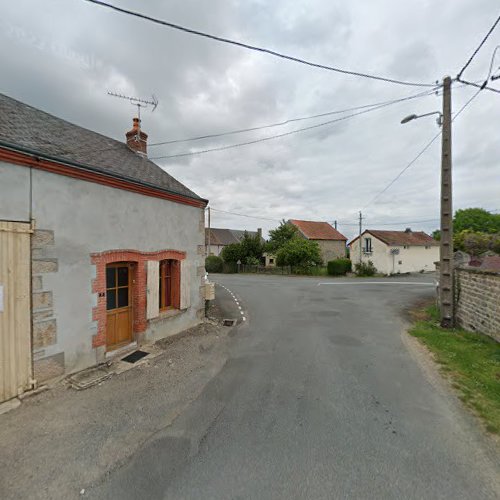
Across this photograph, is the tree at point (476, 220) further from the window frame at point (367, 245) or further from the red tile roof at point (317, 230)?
the window frame at point (367, 245)

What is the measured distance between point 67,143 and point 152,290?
3882 mm

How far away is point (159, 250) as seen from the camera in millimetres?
7293

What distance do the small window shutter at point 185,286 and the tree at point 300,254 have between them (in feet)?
71.5

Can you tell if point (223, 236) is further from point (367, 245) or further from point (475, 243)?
point (475, 243)

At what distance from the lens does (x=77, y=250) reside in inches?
212

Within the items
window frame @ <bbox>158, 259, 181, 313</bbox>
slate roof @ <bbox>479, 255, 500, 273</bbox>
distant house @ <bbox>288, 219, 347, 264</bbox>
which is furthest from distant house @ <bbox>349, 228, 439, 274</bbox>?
window frame @ <bbox>158, 259, 181, 313</bbox>

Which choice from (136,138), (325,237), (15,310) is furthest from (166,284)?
(325,237)

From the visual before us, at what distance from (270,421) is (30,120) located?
7825mm

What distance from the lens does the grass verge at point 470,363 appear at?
13.6 feet

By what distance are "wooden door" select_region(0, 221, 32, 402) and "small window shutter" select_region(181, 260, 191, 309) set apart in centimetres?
387

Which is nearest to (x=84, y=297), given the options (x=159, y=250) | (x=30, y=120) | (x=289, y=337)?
(x=159, y=250)

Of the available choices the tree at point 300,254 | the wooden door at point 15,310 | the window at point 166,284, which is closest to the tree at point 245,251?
the tree at point 300,254

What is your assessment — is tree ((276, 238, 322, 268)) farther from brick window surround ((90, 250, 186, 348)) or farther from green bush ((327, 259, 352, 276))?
brick window surround ((90, 250, 186, 348))

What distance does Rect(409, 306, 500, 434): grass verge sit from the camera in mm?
4142
